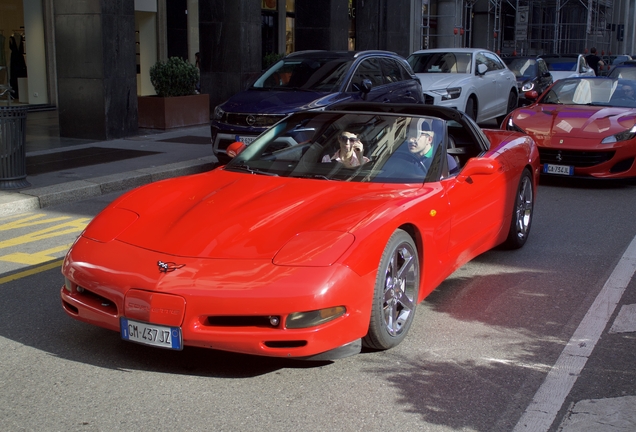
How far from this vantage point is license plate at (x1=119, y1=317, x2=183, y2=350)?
413 cm

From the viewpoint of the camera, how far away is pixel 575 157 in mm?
10680

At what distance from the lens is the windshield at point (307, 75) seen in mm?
12641

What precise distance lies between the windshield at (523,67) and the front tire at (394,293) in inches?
711

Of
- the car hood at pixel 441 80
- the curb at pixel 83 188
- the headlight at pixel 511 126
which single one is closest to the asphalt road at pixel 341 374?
the curb at pixel 83 188

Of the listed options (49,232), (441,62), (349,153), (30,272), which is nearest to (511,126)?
(349,153)

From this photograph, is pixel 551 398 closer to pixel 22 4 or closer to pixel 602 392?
pixel 602 392

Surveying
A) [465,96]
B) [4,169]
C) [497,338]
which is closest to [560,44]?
[465,96]

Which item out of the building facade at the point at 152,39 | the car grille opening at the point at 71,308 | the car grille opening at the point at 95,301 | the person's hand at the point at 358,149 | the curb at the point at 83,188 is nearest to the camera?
the car grille opening at the point at 95,301

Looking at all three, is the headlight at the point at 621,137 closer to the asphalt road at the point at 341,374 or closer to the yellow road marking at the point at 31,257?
the asphalt road at the point at 341,374

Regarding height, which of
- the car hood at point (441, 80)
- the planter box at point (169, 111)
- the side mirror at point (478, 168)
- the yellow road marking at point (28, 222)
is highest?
the car hood at point (441, 80)

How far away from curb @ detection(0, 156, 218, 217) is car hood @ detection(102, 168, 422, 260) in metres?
4.41

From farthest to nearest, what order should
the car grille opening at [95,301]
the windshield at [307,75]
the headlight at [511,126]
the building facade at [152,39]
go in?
the building facade at [152,39]
the windshield at [307,75]
the headlight at [511,126]
the car grille opening at [95,301]

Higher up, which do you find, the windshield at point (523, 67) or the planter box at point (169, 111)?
the windshield at point (523, 67)

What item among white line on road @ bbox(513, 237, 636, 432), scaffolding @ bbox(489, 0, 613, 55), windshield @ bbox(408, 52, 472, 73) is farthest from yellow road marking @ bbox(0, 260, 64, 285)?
scaffolding @ bbox(489, 0, 613, 55)
